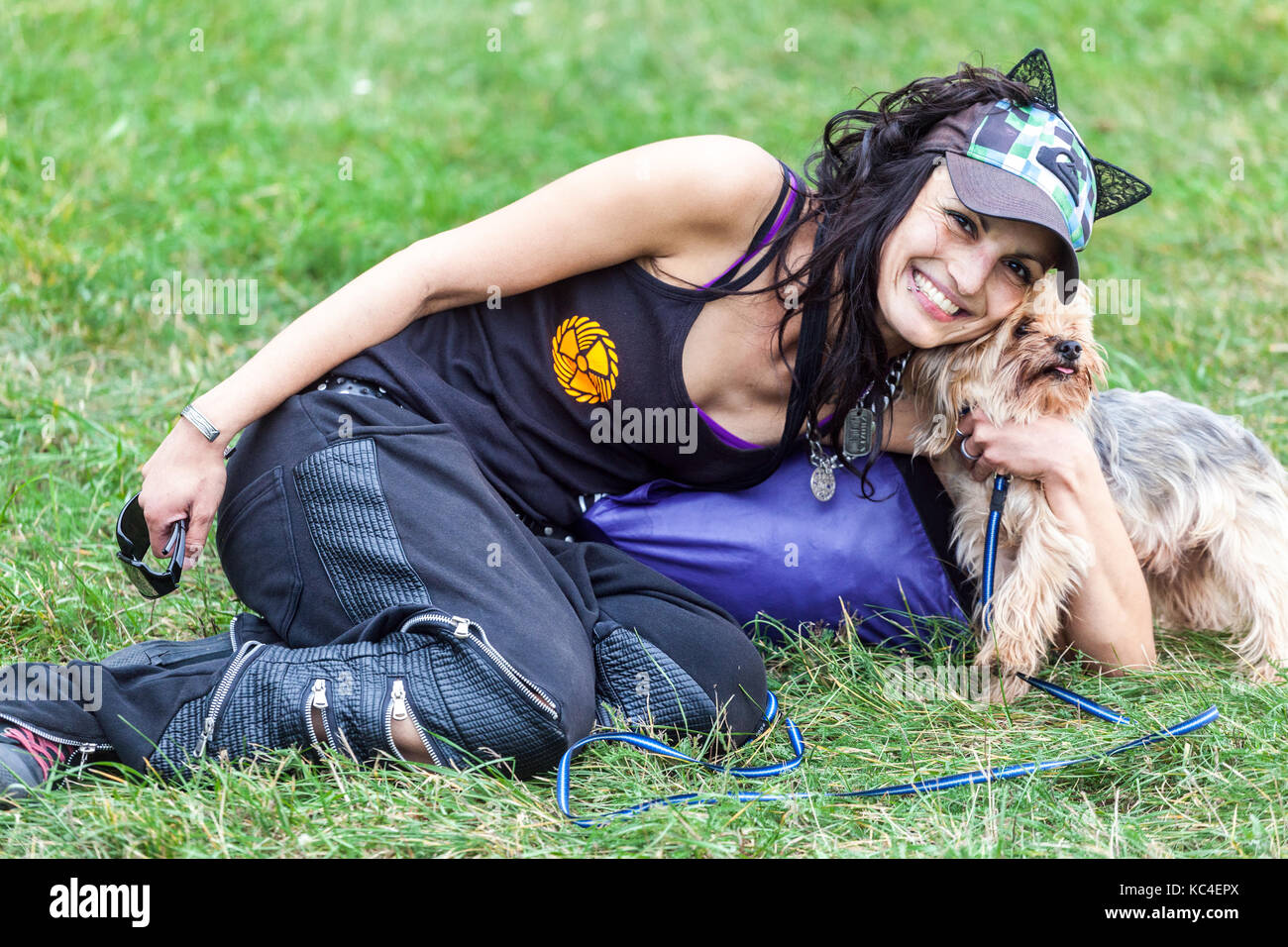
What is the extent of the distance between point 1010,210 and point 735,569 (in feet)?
3.76

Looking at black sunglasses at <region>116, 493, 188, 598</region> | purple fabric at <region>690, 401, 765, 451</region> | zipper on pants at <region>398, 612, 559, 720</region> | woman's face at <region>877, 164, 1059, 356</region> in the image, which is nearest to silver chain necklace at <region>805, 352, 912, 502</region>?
purple fabric at <region>690, 401, 765, 451</region>

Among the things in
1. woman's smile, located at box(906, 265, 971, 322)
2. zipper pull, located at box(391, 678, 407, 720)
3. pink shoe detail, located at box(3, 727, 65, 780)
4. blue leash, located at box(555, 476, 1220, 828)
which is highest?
woman's smile, located at box(906, 265, 971, 322)

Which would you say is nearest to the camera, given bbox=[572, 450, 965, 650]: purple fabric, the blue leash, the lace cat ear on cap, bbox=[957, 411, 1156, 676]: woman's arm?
the blue leash

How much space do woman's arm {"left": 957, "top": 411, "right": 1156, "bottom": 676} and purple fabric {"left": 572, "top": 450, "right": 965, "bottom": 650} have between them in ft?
0.97

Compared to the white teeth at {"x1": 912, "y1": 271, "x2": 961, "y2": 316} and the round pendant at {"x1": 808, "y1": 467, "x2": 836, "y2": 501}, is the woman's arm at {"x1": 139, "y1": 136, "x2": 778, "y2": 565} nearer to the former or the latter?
the white teeth at {"x1": 912, "y1": 271, "x2": 961, "y2": 316}

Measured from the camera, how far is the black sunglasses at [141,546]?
289cm

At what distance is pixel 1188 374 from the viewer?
4.70 meters

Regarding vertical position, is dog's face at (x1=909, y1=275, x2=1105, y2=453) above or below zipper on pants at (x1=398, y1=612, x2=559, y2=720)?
above

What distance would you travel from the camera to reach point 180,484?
2.89 meters

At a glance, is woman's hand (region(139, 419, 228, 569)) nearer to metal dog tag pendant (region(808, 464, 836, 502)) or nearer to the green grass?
the green grass

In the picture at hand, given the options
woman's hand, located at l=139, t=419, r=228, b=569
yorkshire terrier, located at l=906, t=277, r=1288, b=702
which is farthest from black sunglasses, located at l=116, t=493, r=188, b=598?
yorkshire terrier, located at l=906, t=277, r=1288, b=702

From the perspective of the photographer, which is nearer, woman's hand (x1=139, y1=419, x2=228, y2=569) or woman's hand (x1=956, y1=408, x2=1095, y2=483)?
woman's hand (x1=139, y1=419, x2=228, y2=569)

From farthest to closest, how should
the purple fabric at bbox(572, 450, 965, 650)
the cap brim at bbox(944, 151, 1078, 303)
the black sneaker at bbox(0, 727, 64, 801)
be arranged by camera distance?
the purple fabric at bbox(572, 450, 965, 650)
the cap brim at bbox(944, 151, 1078, 303)
the black sneaker at bbox(0, 727, 64, 801)

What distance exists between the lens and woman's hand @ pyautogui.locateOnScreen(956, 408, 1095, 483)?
3164 mm
